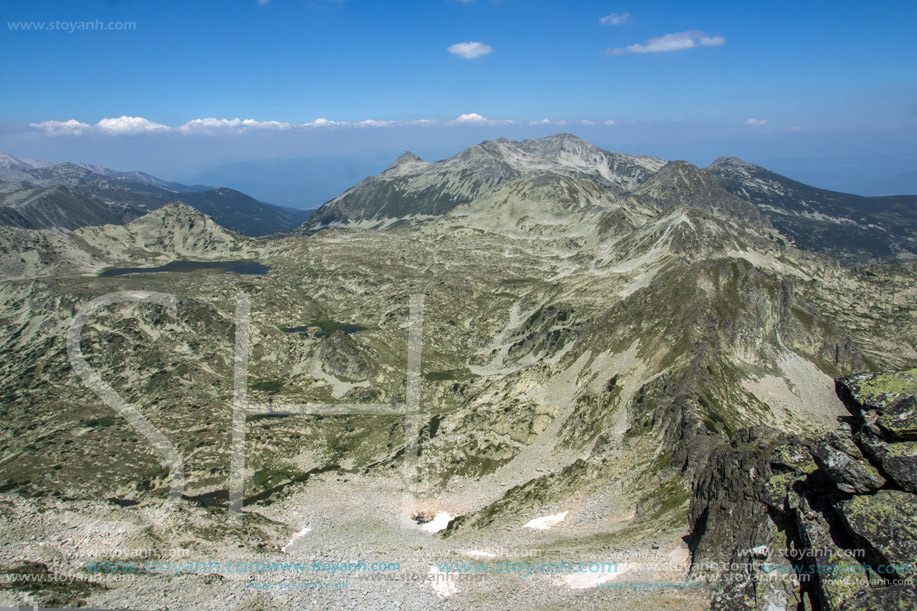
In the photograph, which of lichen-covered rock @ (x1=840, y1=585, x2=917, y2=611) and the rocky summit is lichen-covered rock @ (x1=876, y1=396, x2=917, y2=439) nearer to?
the rocky summit

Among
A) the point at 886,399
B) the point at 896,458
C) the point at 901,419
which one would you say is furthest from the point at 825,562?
the point at 886,399

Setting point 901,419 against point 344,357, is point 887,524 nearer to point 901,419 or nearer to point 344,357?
point 901,419

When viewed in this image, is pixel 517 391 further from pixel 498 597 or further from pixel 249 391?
pixel 249 391

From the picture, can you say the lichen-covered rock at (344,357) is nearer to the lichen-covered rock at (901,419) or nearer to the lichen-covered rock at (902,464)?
the lichen-covered rock at (901,419)

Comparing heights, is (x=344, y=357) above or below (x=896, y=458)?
below

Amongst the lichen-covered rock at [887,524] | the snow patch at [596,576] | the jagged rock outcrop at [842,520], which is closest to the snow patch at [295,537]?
the snow patch at [596,576]
